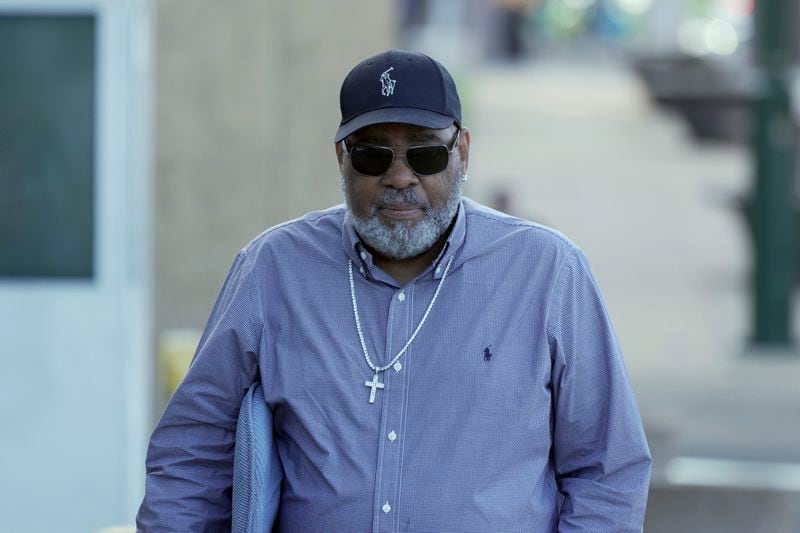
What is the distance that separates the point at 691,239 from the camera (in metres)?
18.1

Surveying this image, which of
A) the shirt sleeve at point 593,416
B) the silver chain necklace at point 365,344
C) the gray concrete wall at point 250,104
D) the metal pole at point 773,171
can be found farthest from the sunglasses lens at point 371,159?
the metal pole at point 773,171

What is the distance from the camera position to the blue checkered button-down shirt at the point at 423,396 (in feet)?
9.77

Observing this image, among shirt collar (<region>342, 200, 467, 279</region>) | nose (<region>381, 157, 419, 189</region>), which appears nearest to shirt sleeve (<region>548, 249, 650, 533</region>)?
shirt collar (<region>342, 200, 467, 279</region>)

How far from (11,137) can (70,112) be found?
212 mm

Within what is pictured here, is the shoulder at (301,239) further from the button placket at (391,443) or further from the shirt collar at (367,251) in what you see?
the button placket at (391,443)

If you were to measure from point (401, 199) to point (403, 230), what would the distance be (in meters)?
0.06

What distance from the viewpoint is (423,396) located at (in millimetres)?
3006

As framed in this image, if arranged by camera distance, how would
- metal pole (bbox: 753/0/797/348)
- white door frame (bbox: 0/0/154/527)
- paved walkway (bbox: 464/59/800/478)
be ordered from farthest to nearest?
metal pole (bbox: 753/0/797/348) < paved walkway (bbox: 464/59/800/478) < white door frame (bbox: 0/0/154/527)

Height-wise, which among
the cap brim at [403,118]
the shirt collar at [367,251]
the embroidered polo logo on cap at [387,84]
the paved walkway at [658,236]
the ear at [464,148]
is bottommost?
the paved walkway at [658,236]

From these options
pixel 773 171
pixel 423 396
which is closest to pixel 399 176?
pixel 423 396

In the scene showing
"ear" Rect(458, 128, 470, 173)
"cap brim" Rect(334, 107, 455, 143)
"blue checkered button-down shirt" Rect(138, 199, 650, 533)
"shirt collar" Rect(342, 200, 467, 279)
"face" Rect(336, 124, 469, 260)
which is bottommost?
"blue checkered button-down shirt" Rect(138, 199, 650, 533)

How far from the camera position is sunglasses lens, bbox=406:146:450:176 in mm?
3078

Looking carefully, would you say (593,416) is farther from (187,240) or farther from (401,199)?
(187,240)

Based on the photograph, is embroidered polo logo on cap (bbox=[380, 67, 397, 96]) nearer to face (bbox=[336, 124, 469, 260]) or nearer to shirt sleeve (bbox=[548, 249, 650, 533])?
face (bbox=[336, 124, 469, 260])
